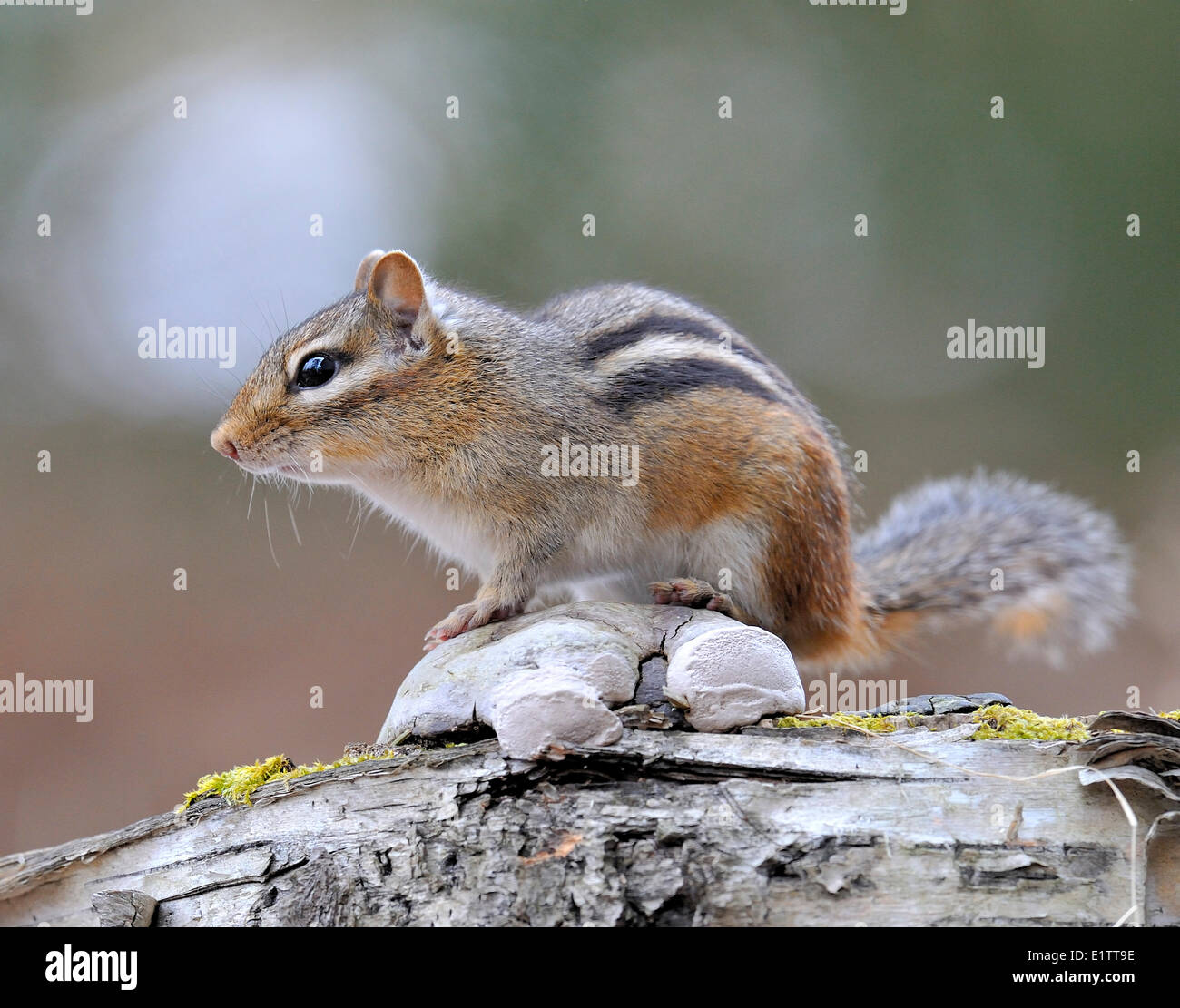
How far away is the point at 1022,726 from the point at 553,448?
128 centimetres

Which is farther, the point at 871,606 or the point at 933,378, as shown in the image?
the point at 933,378

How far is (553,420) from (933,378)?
11.5 ft

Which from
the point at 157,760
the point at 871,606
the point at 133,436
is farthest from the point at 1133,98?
the point at 157,760

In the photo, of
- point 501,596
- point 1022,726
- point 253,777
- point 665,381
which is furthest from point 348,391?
point 1022,726

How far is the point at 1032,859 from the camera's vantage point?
1670 mm

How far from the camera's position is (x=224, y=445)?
8.66 ft

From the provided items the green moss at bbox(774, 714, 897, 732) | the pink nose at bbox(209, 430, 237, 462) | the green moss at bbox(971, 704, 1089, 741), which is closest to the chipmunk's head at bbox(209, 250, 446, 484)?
the pink nose at bbox(209, 430, 237, 462)

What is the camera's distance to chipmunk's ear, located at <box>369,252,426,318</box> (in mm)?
2664

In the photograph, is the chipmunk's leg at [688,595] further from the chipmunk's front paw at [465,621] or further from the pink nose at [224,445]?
the pink nose at [224,445]

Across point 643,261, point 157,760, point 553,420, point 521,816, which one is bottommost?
point 157,760

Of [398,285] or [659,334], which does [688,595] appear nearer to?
[659,334]

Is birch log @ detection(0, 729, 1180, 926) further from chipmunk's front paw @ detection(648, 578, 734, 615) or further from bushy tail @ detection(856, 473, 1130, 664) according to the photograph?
bushy tail @ detection(856, 473, 1130, 664)

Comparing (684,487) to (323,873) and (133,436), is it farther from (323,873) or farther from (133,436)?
(133,436)

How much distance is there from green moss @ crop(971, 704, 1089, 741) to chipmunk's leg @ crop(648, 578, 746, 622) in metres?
0.68
